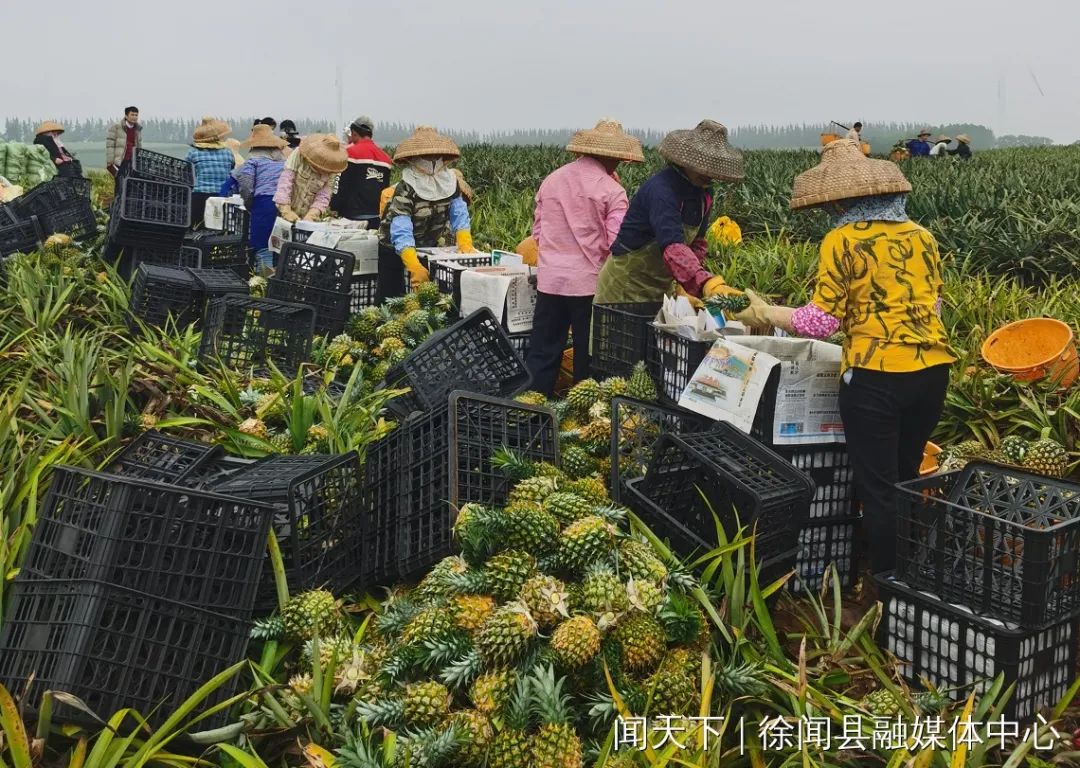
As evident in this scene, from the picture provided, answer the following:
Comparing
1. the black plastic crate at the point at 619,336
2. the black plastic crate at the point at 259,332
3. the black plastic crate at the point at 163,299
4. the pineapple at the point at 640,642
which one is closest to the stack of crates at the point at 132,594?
the pineapple at the point at 640,642

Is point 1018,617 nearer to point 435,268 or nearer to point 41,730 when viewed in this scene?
point 41,730

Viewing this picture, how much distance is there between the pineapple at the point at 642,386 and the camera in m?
4.46

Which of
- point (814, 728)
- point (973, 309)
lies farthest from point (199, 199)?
point (814, 728)

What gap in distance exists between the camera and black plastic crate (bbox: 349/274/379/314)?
7.41 m

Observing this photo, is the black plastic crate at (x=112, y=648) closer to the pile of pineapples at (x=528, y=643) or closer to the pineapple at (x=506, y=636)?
the pile of pineapples at (x=528, y=643)

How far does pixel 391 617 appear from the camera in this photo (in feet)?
10.4

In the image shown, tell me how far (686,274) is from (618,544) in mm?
1895

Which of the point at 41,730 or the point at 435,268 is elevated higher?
the point at 435,268

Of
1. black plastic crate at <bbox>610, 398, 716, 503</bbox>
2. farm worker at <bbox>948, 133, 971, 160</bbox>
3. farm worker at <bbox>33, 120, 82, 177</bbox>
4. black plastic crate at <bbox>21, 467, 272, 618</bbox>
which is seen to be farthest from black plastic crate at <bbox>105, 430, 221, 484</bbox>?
farm worker at <bbox>948, 133, 971, 160</bbox>

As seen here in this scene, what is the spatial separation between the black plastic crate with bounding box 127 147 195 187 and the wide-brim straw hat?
220 inches

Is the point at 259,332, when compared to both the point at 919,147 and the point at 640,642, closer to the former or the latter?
the point at 640,642

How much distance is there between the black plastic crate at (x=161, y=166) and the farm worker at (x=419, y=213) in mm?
2808

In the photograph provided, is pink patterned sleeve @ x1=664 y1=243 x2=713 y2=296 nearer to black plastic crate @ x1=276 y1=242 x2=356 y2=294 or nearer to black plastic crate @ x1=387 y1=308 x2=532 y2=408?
black plastic crate @ x1=387 y1=308 x2=532 y2=408

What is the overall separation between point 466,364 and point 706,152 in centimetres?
144
